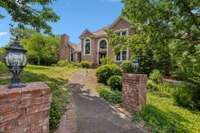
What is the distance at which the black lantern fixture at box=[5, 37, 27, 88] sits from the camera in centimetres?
364

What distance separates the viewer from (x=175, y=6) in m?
11.2

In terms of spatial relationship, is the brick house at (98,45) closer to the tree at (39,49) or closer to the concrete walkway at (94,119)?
the tree at (39,49)

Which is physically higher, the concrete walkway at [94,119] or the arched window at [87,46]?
the arched window at [87,46]

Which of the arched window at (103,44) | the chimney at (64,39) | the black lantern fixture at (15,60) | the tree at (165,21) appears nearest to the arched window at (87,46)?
the arched window at (103,44)

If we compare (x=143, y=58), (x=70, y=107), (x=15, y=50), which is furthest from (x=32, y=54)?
(x=15, y=50)

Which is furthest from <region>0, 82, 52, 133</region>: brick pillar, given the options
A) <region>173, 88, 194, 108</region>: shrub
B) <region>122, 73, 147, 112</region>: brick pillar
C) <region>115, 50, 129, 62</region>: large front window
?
<region>115, 50, 129, 62</region>: large front window

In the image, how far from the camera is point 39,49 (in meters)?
31.1

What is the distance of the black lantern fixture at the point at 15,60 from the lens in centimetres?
364

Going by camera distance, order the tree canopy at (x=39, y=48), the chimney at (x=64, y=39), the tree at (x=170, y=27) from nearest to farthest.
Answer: the tree at (x=170, y=27)
the tree canopy at (x=39, y=48)
the chimney at (x=64, y=39)

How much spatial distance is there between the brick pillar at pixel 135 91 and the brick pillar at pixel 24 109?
13.0 ft

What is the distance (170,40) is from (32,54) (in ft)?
79.6

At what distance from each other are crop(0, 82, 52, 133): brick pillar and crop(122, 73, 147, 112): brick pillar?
13.0ft

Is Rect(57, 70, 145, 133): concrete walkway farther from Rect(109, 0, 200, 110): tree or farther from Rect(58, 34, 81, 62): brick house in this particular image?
Rect(58, 34, 81, 62): brick house

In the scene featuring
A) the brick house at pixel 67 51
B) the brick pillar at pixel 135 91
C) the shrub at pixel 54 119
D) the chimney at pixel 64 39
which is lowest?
the shrub at pixel 54 119
